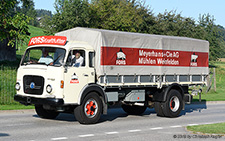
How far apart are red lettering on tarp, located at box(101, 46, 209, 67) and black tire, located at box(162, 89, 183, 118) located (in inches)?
49.8

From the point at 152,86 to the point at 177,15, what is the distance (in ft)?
119

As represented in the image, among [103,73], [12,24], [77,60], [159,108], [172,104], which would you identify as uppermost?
[12,24]

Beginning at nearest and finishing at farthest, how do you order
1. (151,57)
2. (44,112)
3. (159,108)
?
1. (44,112)
2. (151,57)
3. (159,108)

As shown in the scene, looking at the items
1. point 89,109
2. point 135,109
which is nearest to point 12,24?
point 135,109

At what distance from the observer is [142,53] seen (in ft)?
46.4

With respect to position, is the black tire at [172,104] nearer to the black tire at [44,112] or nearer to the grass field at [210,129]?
the grass field at [210,129]

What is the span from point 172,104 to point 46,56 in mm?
5745

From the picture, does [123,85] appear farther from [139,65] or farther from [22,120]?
[22,120]

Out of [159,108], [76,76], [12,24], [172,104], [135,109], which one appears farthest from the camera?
[12,24]

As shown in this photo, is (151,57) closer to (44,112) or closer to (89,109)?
(89,109)

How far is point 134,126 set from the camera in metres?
12.0

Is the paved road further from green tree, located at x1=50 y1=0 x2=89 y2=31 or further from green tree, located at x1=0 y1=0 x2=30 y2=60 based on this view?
green tree, located at x1=50 y1=0 x2=89 y2=31

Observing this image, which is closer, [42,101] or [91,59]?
[42,101]

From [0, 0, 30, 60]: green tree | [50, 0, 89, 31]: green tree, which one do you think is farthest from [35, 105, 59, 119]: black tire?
[50, 0, 89, 31]: green tree
